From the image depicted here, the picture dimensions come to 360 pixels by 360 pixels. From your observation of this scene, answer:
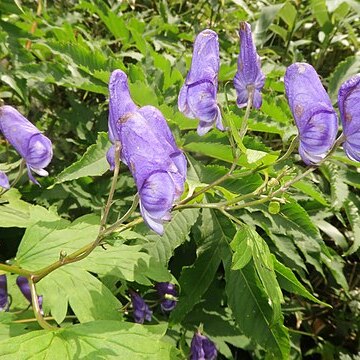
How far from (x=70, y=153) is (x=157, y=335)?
1.01 meters

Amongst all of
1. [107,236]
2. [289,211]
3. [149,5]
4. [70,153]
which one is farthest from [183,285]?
[149,5]

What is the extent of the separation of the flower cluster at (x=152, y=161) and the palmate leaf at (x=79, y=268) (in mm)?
353

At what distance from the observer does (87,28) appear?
248 centimetres

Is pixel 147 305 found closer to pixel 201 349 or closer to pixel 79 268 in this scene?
pixel 201 349

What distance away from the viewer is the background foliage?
1.03m

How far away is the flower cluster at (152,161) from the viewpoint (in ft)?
2.64

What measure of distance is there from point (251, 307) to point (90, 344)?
18.3 inches

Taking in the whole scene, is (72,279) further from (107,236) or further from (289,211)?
(289,211)

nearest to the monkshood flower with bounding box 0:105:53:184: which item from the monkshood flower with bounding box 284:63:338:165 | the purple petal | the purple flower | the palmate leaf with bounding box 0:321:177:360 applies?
the purple petal

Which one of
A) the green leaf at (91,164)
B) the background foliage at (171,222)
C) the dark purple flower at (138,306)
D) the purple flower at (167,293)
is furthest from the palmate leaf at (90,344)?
the purple flower at (167,293)

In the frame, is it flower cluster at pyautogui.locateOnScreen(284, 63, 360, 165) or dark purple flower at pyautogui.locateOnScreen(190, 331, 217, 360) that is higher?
flower cluster at pyautogui.locateOnScreen(284, 63, 360, 165)

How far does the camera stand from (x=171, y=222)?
4.27ft

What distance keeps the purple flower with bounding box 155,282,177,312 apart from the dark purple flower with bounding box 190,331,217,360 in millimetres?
143

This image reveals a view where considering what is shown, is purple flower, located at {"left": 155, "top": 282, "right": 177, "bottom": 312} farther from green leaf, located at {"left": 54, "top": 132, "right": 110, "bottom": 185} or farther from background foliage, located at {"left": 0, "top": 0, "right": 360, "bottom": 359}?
green leaf, located at {"left": 54, "top": 132, "right": 110, "bottom": 185}
